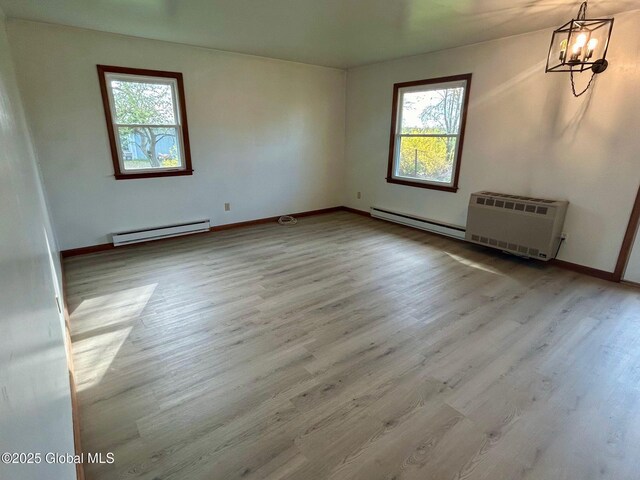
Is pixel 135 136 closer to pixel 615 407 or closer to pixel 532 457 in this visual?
pixel 532 457

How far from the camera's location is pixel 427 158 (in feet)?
16.2

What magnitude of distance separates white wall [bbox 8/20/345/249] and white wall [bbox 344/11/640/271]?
1.82 metres

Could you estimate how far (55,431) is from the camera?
43.1 inches

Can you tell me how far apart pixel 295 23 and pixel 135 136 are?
240 cm

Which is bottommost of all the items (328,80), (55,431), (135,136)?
(55,431)

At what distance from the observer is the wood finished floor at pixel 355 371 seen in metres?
1.56

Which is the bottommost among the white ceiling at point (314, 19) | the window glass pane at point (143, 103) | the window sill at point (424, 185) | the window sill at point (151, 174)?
the window sill at point (424, 185)

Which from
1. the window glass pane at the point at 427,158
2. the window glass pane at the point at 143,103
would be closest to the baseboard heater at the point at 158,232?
the window glass pane at the point at 143,103

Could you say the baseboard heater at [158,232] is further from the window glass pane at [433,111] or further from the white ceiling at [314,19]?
the window glass pane at [433,111]

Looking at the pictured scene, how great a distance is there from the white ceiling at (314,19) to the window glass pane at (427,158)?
1.23 metres

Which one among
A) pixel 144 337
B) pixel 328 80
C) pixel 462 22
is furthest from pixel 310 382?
pixel 328 80

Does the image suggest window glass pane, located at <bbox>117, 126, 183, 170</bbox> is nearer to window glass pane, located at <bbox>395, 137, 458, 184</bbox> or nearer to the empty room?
the empty room

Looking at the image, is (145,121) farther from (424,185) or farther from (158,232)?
(424,185)

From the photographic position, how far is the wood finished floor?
1.56 metres
